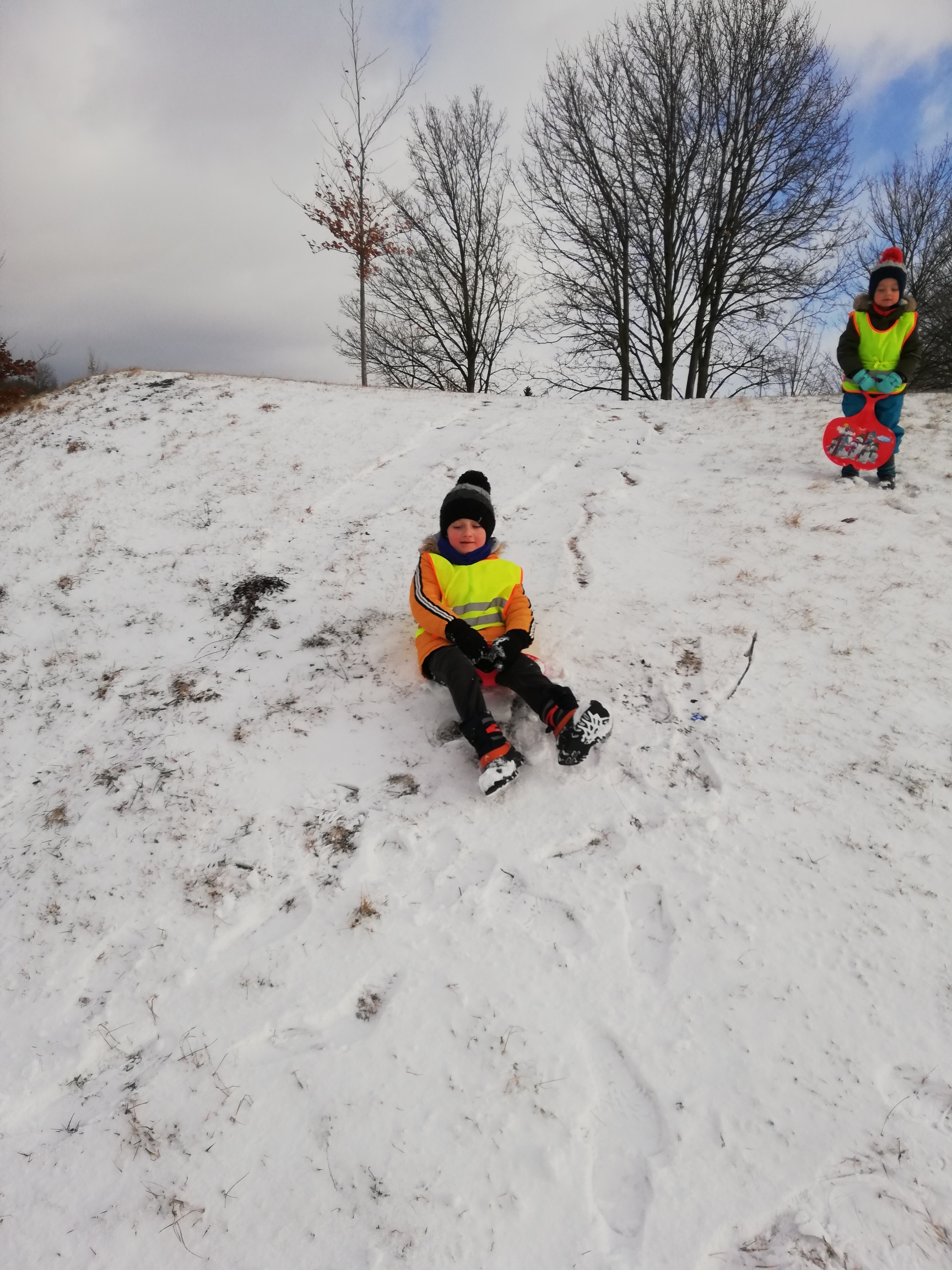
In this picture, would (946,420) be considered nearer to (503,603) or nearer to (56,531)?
(503,603)

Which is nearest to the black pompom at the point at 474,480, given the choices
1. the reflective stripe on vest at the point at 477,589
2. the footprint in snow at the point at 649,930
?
the reflective stripe on vest at the point at 477,589

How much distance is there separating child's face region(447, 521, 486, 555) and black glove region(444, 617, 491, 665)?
589 millimetres

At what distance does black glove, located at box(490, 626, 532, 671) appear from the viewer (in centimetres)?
412

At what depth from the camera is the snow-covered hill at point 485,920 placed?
84.0 inches

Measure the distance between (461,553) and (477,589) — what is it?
307 millimetres

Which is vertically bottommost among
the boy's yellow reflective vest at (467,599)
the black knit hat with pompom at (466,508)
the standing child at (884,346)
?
the boy's yellow reflective vest at (467,599)

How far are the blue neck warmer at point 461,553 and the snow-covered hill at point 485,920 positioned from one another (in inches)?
33.6

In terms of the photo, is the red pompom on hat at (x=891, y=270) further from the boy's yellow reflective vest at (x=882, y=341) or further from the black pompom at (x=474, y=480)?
the black pompom at (x=474, y=480)

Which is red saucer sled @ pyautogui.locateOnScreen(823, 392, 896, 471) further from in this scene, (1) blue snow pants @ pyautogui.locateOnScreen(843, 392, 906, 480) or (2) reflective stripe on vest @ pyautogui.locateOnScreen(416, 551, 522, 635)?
(2) reflective stripe on vest @ pyautogui.locateOnScreen(416, 551, 522, 635)

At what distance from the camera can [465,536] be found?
4430 mm

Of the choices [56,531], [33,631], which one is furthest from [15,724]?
[56,531]

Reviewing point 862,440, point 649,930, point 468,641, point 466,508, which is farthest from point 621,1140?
point 862,440

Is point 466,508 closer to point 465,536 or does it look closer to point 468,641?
point 465,536

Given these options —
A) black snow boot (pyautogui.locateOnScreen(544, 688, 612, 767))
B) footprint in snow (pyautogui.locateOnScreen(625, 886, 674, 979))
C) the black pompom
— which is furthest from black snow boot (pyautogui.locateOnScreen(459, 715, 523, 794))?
the black pompom
